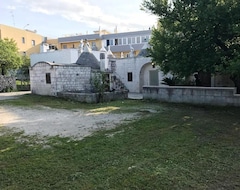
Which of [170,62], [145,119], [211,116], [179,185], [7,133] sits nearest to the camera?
[179,185]

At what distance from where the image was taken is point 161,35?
41.0 ft

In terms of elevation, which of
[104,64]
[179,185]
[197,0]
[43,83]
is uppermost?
[197,0]

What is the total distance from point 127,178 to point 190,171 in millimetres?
1164

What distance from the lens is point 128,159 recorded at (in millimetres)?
4844

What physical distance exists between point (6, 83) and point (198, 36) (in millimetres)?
21410

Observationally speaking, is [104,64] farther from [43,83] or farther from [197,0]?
[197,0]

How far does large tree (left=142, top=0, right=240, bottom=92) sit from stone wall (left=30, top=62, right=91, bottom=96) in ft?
25.6

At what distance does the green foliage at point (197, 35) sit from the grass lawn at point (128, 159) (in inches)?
172

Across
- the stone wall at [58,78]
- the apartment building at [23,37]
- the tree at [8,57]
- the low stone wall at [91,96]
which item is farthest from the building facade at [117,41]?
the low stone wall at [91,96]

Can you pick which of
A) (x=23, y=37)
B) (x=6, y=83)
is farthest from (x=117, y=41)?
(x=6, y=83)

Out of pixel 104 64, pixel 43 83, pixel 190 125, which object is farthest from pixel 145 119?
pixel 104 64

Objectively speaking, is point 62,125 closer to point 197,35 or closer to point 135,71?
point 197,35

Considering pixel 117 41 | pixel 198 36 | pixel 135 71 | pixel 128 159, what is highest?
pixel 117 41

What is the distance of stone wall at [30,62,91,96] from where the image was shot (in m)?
17.4
